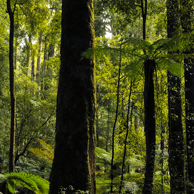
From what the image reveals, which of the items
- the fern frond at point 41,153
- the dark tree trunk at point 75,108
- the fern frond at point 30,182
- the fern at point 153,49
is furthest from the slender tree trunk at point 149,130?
the fern frond at point 41,153

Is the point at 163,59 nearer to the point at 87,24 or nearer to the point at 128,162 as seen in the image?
the point at 87,24

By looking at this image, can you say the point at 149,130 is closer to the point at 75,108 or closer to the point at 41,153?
the point at 75,108

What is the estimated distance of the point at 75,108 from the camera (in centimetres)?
240

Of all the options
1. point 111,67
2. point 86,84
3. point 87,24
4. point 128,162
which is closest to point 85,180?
point 86,84

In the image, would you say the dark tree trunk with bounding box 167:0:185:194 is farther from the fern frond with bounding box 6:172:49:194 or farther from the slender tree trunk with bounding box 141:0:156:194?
the fern frond with bounding box 6:172:49:194

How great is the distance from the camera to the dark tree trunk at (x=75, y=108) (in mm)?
2301

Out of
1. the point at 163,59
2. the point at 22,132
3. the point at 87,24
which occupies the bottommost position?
the point at 22,132

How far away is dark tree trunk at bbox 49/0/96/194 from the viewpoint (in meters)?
2.30

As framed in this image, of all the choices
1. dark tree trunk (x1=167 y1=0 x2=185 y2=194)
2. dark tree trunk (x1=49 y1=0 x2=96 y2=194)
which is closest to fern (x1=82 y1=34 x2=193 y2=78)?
dark tree trunk (x1=49 y1=0 x2=96 y2=194)

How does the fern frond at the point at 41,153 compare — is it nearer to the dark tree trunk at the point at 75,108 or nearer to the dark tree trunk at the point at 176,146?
the dark tree trunk at the point at 75,108

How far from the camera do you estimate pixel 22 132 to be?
875cm

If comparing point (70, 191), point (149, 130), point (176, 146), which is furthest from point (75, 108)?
point (176, 146)

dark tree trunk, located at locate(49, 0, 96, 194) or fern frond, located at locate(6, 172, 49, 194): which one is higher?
dark tree trunk, located at locate(49, 0, 96, 194)

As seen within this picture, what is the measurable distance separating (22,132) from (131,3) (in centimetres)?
678
